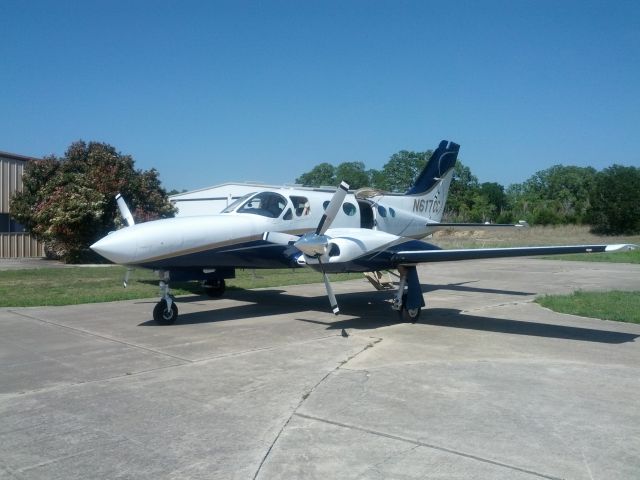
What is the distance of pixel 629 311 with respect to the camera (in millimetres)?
13391

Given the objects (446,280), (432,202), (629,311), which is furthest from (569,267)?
(629,311)

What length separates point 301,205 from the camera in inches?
529

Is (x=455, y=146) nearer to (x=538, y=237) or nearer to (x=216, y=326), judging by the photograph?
(x=216, y=326)

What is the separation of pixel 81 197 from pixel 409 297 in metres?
17.8

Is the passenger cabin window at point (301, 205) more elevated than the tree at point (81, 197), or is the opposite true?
the tree at point (81, 197)

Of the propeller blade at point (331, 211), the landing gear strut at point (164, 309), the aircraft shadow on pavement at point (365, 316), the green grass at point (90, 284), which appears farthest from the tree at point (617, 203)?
the landing gear strut at point (164, 309)

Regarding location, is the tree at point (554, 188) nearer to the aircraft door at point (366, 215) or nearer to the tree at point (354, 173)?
the tree at point (354, 173)

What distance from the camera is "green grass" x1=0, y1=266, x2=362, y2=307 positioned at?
49.6 feet

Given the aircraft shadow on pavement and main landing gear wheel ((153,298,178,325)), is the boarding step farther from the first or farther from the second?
main landing gear wheel ((153,298,178,325))

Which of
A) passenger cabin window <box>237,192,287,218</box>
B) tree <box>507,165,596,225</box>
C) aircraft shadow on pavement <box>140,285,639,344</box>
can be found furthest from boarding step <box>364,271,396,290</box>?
tree <box>507,165,596,225</box>

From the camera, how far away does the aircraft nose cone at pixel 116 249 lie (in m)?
10.4

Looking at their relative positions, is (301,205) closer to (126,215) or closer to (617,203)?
(126,215)

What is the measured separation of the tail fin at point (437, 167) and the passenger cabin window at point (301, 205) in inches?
225


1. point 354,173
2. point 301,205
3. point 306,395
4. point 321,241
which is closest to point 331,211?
point 321,241
